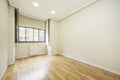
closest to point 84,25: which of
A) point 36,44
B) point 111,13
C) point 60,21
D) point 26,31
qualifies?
point 111,13

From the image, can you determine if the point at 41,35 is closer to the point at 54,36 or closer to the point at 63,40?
the point at 54,36

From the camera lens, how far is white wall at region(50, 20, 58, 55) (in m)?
4.87

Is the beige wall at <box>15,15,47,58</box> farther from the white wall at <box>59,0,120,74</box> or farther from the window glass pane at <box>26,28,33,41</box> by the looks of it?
the white wall at <box>59,0,120,74</box>

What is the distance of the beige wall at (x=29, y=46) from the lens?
4.08 metres

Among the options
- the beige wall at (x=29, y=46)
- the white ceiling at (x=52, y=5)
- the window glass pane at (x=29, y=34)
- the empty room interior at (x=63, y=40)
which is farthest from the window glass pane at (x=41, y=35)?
the white ceiling at (x=52, y=5)

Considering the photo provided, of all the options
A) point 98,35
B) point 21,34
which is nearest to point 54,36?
point 21,34

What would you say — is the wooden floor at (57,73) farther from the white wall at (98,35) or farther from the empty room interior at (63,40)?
the white wall at (98,35)

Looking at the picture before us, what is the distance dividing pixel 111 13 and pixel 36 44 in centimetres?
446

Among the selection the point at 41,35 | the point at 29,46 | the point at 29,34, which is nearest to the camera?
the point at 29,46

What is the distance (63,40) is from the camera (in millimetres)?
4816

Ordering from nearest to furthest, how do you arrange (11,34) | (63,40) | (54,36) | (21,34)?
(11,34)
(21,34)
(63,40)
(54,36)

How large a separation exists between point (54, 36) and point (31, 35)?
5.45ft

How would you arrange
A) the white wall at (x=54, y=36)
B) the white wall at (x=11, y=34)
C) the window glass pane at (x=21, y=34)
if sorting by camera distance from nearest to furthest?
the white wall at (x=11, y=34) → the window glass pane at (x=21, y=34) → the white wall at (x=54, y=36)

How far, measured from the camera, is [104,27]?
8.18 ft
